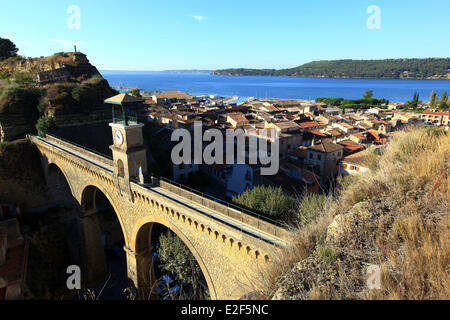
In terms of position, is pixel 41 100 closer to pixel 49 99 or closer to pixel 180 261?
pixel 49 99

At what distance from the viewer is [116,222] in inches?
1162

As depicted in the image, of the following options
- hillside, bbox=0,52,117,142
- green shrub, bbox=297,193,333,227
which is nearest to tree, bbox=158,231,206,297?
green shrub, bbox=297,193,333,227

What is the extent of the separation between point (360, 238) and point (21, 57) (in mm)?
68240

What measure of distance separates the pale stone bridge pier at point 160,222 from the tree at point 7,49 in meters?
49.5

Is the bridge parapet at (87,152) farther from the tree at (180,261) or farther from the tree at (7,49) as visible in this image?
the tree at (7,49)

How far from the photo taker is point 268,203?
17.0 meters

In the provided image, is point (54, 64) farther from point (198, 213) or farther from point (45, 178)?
point (198, 213)

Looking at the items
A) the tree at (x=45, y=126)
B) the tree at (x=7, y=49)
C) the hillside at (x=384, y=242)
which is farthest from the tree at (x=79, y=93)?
the hillside at (x=384, y=242)

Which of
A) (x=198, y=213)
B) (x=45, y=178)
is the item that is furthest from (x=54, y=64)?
(x=198, y=213)

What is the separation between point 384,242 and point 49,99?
40.4 m

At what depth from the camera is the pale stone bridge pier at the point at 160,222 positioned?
1026cm

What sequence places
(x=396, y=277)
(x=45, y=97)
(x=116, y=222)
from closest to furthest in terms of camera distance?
(x=396, y=277), (x=116, y=222), (x=45, y=97)

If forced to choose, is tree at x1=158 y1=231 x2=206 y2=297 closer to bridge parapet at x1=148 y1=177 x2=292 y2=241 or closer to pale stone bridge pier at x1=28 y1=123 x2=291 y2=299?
pale stone bridge pier at x1=28 y1=123 x2=291 y2=299
